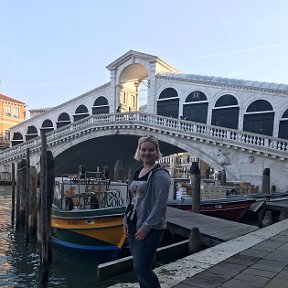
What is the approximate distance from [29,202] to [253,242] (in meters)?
5.95

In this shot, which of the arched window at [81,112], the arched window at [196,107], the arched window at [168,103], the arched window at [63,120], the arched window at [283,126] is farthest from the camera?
the arched window at [63,120]

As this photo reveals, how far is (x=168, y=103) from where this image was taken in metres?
23.2

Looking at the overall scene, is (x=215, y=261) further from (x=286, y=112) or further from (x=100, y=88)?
(x=100, y=88)

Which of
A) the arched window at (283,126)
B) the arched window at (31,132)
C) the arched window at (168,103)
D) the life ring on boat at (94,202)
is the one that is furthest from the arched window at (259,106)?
the arched window at (31,132)

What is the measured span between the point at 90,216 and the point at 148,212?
4737 millimetres

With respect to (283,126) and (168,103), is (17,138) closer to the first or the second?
(168,103)

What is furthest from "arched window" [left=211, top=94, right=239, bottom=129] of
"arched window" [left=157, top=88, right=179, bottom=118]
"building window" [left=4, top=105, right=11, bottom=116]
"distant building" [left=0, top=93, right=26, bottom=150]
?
"building window" [left=4, top=105, right=11, bottom=116]

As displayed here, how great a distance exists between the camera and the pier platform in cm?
324

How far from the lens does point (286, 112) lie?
18578mm

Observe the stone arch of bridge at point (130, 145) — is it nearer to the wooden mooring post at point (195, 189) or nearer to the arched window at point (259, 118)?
the arched window at point (259, 118)

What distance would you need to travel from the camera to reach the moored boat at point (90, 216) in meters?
6.84

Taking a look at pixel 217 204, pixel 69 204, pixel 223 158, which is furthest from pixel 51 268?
pixel 223 158

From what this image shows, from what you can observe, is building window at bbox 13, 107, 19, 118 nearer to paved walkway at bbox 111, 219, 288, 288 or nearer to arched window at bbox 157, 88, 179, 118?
arched window at bbox 157, 88, 179, 118

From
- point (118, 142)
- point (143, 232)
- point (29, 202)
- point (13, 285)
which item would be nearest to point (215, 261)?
point (143, 232)
